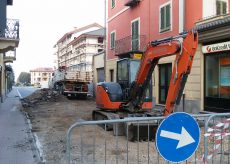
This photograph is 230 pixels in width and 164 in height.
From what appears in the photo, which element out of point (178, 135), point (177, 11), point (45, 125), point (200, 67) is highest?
point (177, 11)

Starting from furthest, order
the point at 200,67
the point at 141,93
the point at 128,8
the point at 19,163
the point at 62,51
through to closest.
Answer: the point at 62,51, the point at 128,8, the point at 200,67, the point at 141,93, the point at 19,163

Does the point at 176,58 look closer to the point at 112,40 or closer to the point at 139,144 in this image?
the point at 139,144

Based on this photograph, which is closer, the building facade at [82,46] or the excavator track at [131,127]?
the excavator track at [131,127]

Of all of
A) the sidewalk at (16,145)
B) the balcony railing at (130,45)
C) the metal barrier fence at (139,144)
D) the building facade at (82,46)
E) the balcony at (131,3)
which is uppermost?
the building facade at (82,46)

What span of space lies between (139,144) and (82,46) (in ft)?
236

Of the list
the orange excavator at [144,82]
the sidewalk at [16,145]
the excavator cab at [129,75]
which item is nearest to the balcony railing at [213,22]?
the orange excavator at [144,82]

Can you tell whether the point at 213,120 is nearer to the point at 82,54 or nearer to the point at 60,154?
the point at 60,154

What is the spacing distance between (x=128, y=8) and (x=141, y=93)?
13705 millimetres

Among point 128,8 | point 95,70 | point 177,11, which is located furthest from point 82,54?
point 177,11

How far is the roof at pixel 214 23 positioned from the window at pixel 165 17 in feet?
10.3

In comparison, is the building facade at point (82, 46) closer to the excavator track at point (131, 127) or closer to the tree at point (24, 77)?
the tree at point (24, 77)

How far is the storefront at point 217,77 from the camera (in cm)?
1530

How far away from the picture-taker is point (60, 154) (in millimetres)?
8711

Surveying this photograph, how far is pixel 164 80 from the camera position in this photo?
809 inches
